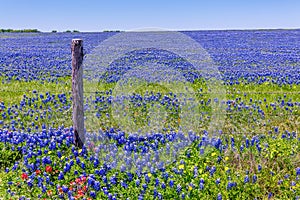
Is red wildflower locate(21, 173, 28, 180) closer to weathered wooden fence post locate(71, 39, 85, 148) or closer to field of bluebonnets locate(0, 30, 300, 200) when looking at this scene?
field of bluebonnets locate(0, 30, 300, 200)

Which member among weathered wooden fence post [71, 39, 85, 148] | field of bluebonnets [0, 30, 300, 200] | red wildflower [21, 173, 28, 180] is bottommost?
red wildflower [21, 173, 28, 180]

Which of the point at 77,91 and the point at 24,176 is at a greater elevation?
the point at 77,91

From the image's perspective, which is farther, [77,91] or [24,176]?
[77,91]

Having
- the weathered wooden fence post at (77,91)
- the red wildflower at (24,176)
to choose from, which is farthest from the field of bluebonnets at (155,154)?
the weathered wooden fence post at (77,91)

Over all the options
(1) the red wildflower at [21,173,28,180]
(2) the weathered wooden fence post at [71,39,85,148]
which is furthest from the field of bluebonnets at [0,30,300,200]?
(2) the weathered wooden fence post at [71,39,85,148]

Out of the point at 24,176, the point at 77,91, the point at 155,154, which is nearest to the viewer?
the point at 24,176

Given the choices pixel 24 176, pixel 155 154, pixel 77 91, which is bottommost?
pixel 24 176

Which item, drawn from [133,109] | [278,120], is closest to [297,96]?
[278,120]

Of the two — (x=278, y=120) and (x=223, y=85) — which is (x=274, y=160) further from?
(x=223, y=85)

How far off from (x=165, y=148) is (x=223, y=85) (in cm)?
660

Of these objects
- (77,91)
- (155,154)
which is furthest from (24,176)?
(155,154)

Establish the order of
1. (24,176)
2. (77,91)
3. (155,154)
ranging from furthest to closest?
(77,91) < (155,154) < (24,176)

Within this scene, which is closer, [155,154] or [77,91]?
[155,154]

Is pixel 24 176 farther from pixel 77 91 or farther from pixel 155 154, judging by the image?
pixel 155 154
